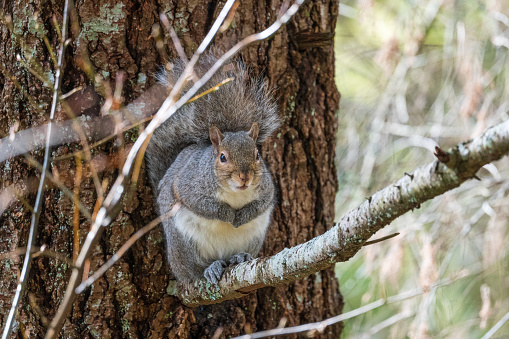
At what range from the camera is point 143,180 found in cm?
205

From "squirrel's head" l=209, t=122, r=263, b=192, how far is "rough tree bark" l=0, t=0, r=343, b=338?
18cm

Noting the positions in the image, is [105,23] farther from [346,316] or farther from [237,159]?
[346,316]

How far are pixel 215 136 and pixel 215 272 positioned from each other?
49 cm

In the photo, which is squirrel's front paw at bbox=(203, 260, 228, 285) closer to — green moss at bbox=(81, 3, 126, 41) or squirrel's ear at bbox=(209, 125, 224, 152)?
squirrel's ear at bbox=(209, 125, 224, 152)

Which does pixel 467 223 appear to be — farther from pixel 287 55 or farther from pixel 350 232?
pixel 350 232

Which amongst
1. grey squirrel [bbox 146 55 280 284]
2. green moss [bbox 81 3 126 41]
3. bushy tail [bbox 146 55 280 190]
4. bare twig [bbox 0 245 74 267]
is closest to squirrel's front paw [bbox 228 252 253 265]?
grey squirrel [bbox 146 55 280 284]

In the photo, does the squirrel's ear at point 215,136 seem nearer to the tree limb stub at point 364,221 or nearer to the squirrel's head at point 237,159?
the squirrel's head at point 237,159

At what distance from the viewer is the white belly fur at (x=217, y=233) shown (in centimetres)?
210

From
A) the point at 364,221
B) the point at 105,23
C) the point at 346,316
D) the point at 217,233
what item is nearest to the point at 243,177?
the point at 217,233

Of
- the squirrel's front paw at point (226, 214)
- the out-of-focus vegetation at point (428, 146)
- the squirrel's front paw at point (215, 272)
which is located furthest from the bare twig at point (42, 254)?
the out-of-focus vegetation at point (428, 146)

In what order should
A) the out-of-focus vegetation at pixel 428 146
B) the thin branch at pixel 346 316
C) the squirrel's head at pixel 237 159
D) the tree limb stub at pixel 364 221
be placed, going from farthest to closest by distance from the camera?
1. the out-of-focus vegetation at pixel 428 146
2. the squirrel's head at pixel 237 159
3. the thin branch at pixel 346 316
4. the tree limb stub at pixel 364 221

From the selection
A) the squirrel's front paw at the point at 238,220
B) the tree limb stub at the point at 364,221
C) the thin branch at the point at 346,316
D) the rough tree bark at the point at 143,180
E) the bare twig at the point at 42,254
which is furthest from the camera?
the squirrel's front paw at the point at 238,220

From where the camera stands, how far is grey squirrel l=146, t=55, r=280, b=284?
2035 mm

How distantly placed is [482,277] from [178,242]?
163 centimetres
